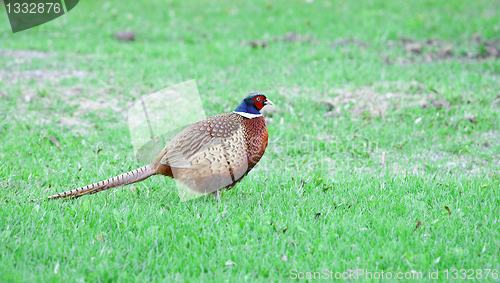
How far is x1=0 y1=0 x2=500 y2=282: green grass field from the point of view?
10.5 feet

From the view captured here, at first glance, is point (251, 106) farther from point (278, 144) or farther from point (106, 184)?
point (278, 144)

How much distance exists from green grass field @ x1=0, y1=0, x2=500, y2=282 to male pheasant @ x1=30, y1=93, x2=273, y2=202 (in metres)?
0.20

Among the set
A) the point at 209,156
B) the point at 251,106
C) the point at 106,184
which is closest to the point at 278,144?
the point at 251,106

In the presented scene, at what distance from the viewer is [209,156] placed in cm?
380

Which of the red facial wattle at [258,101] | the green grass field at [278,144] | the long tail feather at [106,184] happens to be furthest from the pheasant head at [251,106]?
the long tail feather at [106,184]

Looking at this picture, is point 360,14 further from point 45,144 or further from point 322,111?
point 45,144

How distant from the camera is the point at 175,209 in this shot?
389 cm

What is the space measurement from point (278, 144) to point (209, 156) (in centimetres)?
218

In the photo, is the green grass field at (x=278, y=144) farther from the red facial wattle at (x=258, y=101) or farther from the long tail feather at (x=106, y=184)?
the red facial wattle at (x=258, y=101)

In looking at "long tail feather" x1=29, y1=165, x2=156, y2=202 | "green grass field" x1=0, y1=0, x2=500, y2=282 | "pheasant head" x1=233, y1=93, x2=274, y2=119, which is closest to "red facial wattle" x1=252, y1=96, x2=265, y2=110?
"pheasant head" x1=233, y1=93, x2=274, y2=119

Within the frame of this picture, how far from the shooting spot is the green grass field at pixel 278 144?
3199 millimetres

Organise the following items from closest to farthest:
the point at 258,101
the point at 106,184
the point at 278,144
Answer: the point at 106,184 < the point at 258,101 < the point at 278,144

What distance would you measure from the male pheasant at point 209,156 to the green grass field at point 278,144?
0.67 feet

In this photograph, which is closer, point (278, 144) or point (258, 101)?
point (258, 101)
